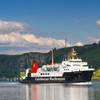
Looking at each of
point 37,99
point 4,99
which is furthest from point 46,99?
point 4,99

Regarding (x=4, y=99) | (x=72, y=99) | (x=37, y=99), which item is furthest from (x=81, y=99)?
(x=4, y=99)

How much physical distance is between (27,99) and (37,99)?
2.48 metres

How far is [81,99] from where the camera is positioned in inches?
4847

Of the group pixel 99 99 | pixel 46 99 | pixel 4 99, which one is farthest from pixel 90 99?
pixel 4 99

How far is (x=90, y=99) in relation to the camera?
399ft

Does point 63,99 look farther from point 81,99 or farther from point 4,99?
point 4,99

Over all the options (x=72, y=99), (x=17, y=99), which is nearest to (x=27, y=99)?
(x=17, y=99)

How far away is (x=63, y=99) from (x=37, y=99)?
6.40 metres

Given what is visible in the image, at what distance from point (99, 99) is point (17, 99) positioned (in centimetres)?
1994

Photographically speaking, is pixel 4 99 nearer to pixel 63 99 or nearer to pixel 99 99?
pixel 63 99

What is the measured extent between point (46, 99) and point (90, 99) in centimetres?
1076

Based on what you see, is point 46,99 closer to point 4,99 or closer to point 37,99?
point 37,99

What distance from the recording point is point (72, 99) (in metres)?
124

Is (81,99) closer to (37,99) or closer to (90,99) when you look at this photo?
(90,99)
